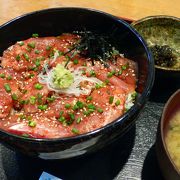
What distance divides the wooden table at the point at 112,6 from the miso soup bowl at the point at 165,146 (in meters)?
1.08

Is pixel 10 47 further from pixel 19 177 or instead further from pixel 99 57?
pixel 19 177

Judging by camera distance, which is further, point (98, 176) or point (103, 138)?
point (98, 176)

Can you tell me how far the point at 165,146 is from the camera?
1517 mm

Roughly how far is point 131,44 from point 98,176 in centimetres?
76

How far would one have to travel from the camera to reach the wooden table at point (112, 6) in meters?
2.65

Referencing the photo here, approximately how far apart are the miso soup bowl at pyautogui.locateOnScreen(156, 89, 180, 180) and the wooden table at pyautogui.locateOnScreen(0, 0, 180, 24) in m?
1.08

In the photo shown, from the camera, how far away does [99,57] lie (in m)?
1.97

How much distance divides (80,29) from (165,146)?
954mm

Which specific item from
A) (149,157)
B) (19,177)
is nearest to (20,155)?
(19,177)

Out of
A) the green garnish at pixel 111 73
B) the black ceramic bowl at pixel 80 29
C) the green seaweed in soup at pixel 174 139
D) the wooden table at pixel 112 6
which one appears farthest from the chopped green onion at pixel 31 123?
the wooden table at pixel 112 6

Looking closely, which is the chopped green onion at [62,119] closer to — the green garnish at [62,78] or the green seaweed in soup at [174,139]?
the green garnish at [62,78]

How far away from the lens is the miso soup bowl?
4.84ft

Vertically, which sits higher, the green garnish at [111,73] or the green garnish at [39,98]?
the green garnish at [111,73]

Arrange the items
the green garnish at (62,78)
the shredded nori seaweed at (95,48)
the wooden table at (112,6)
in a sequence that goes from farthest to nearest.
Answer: the wooden table at (112,6) < the shredded nori seaweed at (95,48) < the green garnish at (62,78)
